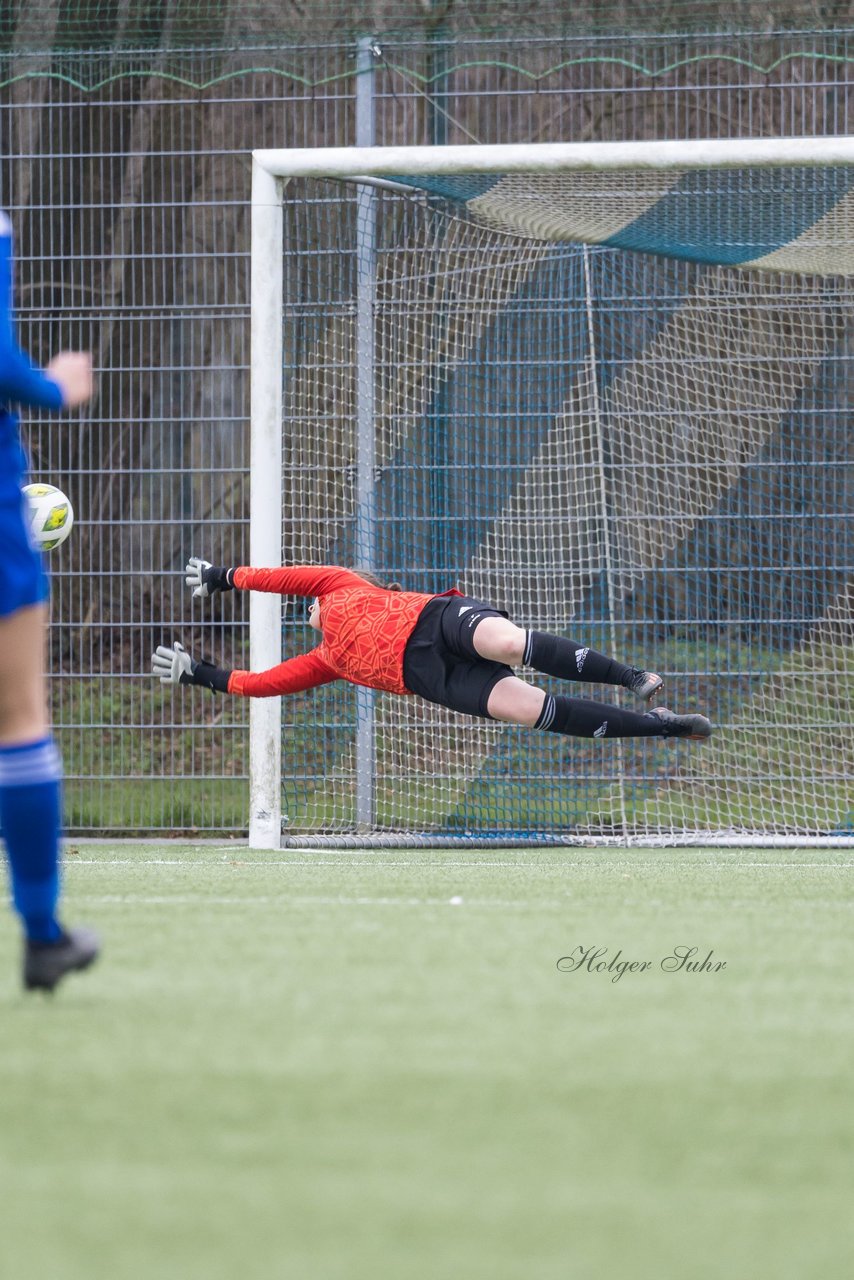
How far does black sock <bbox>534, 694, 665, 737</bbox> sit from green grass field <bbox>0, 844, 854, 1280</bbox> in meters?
2.47

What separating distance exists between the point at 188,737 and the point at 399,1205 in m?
6.68

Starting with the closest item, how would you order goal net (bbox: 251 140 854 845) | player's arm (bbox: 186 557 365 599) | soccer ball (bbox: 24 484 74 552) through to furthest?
soccer ball (bbox: 24 484 74 552) → player's arm (bbox: 186 557 365 599) → goal net (bbox: 251 140 854 845)

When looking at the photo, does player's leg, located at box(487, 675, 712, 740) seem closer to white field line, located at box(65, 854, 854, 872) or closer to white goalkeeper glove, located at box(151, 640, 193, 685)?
white field line, located at box(65, 854, 854, 872)

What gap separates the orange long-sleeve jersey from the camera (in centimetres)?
642

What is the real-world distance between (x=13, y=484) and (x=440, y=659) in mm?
3675

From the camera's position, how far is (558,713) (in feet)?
21.0

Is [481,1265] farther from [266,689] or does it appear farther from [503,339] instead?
A: [503,339]

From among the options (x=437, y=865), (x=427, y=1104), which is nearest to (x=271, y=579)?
(x=437, y=865)

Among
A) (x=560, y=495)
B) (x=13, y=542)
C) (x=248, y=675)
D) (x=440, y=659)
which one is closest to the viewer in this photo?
(x=13, y=542)

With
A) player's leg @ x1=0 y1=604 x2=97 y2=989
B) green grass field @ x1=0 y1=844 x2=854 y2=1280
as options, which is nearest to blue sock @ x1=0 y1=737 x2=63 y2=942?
player's leg @ x1=0 y1=604 x2=97 y2=989

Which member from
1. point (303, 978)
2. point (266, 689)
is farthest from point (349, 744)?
point (303, 978)

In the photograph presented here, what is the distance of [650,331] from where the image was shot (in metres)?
7.89

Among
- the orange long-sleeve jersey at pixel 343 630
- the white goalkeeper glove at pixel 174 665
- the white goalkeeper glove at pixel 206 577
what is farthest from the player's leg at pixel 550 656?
the white goalkeeper glove at pixel 174 665

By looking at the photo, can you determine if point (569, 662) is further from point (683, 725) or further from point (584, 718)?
point (683, 725)
